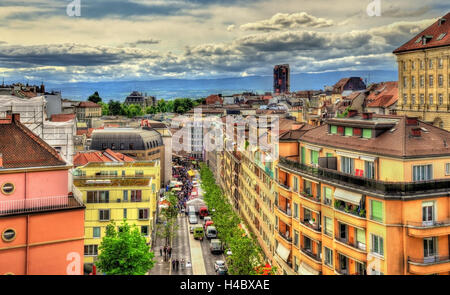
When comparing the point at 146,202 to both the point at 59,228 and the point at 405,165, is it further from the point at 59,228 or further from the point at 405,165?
the point at 405,165

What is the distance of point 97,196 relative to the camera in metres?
36.4

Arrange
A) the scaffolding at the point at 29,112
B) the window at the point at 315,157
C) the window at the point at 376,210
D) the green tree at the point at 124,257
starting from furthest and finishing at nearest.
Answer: the scaffolding at the point at 29,112, the window at the point at 315,157, the green tree at the point at 124,257, the window at the point at 376,210

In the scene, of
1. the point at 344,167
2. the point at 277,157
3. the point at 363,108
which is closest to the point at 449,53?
the point at 363,108

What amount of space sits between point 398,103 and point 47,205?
188 ft

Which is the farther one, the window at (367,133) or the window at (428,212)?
the window at (367,133)

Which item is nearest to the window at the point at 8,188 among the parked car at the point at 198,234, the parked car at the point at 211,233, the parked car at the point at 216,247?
the parked car at the point at 216,247

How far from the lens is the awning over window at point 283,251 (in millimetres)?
28172

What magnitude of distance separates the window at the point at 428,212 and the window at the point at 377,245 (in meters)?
2.14

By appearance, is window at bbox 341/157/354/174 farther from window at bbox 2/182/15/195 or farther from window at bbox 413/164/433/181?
window at bbox 2/182/15/195

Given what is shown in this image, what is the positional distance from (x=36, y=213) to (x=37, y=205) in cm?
37

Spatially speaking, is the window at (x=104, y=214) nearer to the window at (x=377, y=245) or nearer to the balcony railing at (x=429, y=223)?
the window at (x=377, y=245)

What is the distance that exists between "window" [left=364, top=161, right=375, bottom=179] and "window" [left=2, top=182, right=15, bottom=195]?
54.6 ft

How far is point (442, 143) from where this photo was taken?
873 inches

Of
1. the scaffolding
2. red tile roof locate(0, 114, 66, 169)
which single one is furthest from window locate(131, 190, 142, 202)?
red tile roof locate(0, 114, 66, 169)
